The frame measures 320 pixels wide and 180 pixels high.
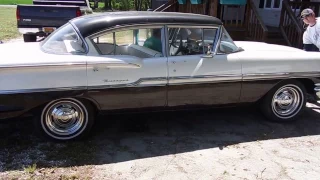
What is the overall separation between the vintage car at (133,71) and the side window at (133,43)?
0.04 feet

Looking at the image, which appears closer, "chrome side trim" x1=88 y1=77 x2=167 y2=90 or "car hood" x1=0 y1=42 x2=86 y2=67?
"car hood" x1=0 y1=42 x2=86 y2=67

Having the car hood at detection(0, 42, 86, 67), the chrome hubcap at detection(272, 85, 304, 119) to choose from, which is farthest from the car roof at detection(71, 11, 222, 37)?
the chrome hubcap at detection(272, 85, 304, 119)

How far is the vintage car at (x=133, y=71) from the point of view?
399 cm

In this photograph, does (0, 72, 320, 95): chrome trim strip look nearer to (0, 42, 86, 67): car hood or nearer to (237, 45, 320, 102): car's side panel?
(237, 45, 320, 102): car's side panel

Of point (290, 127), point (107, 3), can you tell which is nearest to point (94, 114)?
point (290, 127)

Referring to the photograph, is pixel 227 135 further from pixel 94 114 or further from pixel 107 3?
pixel 107 3

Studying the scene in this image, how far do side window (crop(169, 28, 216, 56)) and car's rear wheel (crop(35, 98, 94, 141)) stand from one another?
1.36m

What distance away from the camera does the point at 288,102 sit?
17.4ft

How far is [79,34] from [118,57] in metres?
0.55

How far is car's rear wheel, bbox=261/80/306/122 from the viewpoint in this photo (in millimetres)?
5160

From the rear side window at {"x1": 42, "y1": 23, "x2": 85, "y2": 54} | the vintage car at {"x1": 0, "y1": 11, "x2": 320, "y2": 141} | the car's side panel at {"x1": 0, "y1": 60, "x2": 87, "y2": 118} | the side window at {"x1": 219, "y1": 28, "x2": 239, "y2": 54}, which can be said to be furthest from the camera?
the side window at {"x1": 219, "y1": 28, "x2": 239, "y2": 54}

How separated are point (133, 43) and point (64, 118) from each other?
1.29 meters

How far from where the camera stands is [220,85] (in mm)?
4734

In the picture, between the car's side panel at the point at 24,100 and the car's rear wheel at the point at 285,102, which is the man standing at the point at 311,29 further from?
the car's side panel at the point at 24,100
